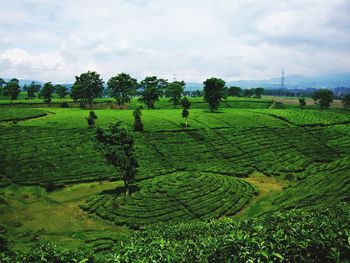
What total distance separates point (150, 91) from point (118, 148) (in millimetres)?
99025

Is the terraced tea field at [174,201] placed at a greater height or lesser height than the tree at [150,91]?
lesser

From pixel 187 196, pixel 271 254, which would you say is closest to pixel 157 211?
pixel 187 196

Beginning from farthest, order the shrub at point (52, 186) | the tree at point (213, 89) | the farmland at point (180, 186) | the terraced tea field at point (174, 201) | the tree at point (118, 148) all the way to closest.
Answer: the tree at point (213, 89)
the shrub at point (52, 186)
the tree at point (118, 148)
the terraced tea field at point (174, 201)
the farmland at point (180, 186)

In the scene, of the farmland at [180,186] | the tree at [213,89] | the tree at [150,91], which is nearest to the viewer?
the farmland at [180,186]

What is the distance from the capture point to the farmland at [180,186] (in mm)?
19984

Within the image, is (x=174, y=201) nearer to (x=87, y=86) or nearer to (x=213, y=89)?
(x=213, y=89)

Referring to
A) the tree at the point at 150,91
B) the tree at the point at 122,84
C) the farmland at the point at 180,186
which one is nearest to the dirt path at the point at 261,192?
the farmland at the point at 180,186

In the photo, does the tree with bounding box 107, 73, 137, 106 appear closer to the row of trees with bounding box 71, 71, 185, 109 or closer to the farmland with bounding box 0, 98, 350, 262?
the row of trees with bounding box 71, 71, 185, 109

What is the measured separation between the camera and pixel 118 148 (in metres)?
61.4

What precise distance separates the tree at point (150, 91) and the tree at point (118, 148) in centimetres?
9567

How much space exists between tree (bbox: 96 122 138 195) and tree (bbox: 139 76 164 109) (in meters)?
95.7

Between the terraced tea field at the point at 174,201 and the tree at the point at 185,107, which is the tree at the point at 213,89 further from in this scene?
the terraced tea field at the point at 174,201

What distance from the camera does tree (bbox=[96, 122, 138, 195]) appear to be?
6138cm

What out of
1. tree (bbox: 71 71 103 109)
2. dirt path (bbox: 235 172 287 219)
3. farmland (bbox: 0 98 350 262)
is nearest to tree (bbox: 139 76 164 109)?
tree (bbox: 71 71 103 109)
